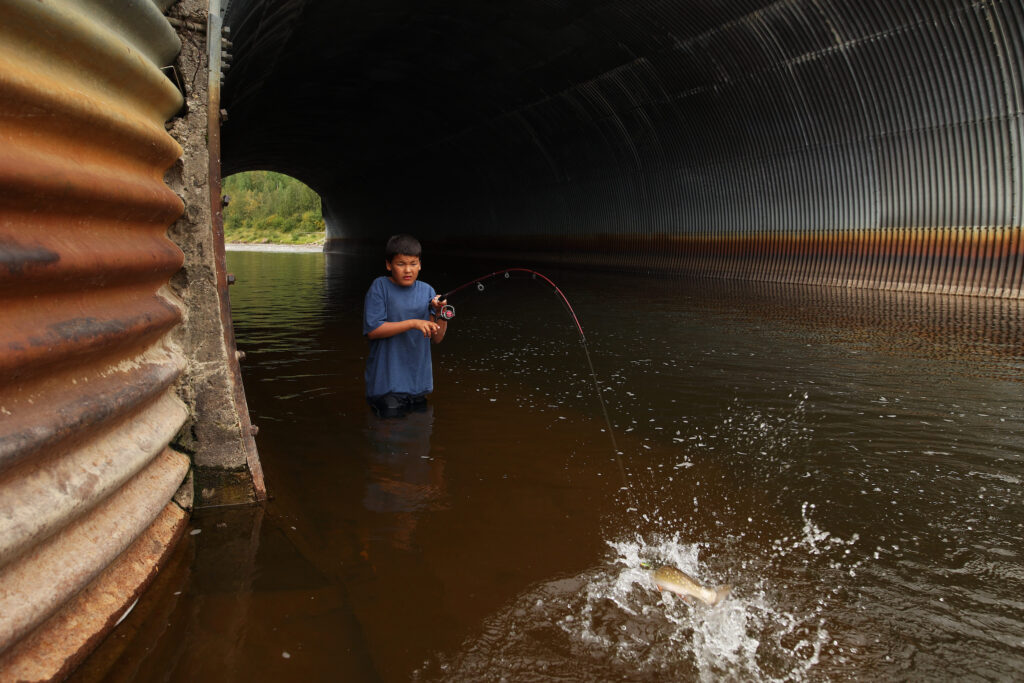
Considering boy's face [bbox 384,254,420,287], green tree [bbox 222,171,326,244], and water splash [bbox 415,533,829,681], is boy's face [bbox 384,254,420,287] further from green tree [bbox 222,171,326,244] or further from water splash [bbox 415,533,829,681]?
green tree [bbox 222,171,326,244]

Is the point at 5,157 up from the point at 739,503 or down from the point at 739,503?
up

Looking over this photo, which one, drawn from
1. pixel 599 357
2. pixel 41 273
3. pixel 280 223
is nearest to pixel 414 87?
pixel 599 357

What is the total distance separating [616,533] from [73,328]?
2235 millimetres

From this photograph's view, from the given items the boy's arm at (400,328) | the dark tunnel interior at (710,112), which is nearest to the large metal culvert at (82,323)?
the boy's arm at (400,328)

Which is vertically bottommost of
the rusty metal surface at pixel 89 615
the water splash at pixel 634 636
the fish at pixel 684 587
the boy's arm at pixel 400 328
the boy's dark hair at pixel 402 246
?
the water splash at pixel 634 636

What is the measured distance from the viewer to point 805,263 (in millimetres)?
16109

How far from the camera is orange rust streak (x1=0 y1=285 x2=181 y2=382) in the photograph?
2.00m

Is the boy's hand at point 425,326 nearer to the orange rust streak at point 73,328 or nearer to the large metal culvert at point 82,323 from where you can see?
the large metal culvert at point 82,323

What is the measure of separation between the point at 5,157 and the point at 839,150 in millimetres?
15186

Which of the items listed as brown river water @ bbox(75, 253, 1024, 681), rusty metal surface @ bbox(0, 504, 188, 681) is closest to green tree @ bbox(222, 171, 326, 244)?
brown river water @ bbox(75, 253, 1024, 681)

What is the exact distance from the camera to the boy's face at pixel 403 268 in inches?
195

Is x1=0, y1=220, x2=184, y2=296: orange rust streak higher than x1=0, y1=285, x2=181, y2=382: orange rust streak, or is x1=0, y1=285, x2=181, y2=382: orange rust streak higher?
x1=0, y1=220, x2=184, y2=296: orange rust streak

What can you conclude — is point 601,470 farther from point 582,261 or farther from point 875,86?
point 582,261

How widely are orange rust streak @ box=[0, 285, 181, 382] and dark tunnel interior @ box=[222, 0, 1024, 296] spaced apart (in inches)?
217
